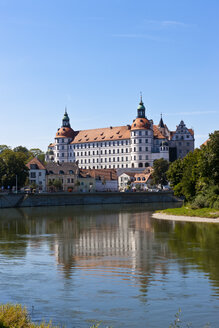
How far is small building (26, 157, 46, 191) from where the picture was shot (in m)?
146

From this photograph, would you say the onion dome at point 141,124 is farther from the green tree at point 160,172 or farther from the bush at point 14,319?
the bush at point 14,319

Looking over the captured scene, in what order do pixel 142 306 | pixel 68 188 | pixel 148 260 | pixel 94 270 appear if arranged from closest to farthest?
pixel 142 306 → pixel 94 270 → pixel 148 260 → pixel 68 188

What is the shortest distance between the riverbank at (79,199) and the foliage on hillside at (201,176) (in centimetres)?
4134

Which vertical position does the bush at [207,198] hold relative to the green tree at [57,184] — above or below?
below

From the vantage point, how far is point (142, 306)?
66.0 ft

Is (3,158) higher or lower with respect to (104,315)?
higher

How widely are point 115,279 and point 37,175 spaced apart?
123337mm

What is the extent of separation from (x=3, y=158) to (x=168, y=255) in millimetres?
95473

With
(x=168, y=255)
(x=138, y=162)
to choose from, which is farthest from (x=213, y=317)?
(x=138, y=162)

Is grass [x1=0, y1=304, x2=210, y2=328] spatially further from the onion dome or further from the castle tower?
the onion dome

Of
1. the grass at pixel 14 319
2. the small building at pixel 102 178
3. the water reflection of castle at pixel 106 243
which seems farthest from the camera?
the small building at pixel 102 178

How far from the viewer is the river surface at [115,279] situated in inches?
752

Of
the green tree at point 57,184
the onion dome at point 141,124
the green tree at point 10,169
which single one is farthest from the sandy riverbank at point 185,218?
the onion dome at point 141,124

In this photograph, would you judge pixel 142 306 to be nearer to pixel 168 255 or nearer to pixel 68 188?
pixel 168 255
